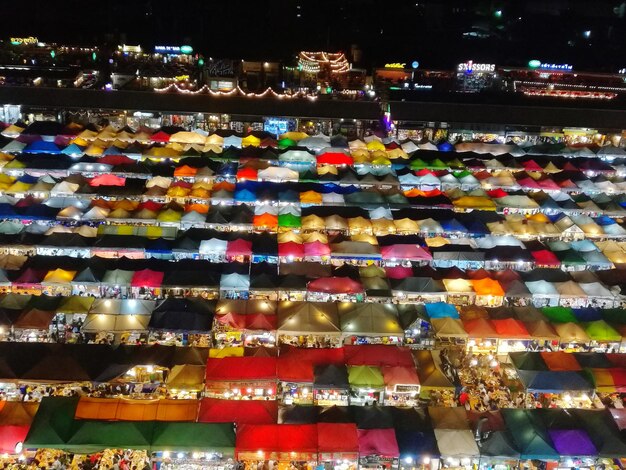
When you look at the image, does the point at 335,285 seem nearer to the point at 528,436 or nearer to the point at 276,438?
the point at 276,438

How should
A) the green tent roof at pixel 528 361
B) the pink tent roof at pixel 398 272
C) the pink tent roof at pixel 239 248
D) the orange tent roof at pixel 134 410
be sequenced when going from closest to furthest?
1. the orange tent roof at pixel 134 410
2. the green tent roof at pixel 528 361
3. the pink tent roof at pixel 398 272
4. the pink tent roof at pixel 239 248

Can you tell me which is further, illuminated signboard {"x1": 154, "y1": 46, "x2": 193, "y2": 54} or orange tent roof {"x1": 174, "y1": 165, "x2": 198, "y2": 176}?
illuminated signboard {"x1": 154, "y1": 46, "x2": 193, "y2": 54}

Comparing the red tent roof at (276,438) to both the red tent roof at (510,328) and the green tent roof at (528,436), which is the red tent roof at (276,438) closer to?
the green tent roof at (528,436)

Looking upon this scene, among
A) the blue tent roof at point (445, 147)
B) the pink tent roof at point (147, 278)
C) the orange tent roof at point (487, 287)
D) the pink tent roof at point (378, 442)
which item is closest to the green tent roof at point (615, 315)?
the orange tent roof at point (487, 287)

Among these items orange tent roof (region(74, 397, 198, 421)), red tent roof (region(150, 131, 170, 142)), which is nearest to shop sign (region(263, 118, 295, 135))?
red tent roof (region(150, 131, 170, 142))

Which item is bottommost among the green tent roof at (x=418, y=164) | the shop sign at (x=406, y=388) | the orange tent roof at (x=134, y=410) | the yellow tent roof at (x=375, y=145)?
the shop sign at (x=406, y=388)

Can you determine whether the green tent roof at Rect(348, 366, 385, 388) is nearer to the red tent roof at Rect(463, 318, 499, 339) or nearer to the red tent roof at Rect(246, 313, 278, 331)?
the red tent roof at Rect(246, 313, 278, 331)

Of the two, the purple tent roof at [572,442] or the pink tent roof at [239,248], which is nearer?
the purple tent roof at [572,442]

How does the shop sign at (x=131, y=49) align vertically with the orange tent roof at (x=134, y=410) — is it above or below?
above
